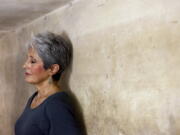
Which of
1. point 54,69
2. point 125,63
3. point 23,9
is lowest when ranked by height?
point 54,69

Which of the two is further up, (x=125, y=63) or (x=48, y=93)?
(x=125, y=63)

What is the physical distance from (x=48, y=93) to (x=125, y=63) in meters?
0.50

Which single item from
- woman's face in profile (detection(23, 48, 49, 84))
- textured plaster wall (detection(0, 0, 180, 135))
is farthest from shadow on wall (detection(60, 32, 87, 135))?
woman's face in profile (detection(23, 48, 49, 84))

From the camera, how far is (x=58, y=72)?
1.48 m

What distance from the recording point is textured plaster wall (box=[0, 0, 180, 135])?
37.7 inches

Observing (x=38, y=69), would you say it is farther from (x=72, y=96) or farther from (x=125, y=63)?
(x=125, y=63)

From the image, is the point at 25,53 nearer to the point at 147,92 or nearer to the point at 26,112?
the point at 26,112

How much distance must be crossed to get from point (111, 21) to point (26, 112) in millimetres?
669

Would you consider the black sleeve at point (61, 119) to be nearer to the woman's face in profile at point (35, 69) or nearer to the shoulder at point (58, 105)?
the shoulder at point (58, 105)

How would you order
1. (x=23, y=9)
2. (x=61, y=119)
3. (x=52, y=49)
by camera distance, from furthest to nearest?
(x=23, y=9)
(x=52, y=49)
(x=61, y=119)

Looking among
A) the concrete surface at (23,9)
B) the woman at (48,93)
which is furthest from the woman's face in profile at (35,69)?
the concrete surface at (23,9)

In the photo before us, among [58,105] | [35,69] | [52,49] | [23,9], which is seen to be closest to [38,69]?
[35,69]

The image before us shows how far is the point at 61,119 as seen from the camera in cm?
126

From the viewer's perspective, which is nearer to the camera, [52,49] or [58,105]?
[58,105]
